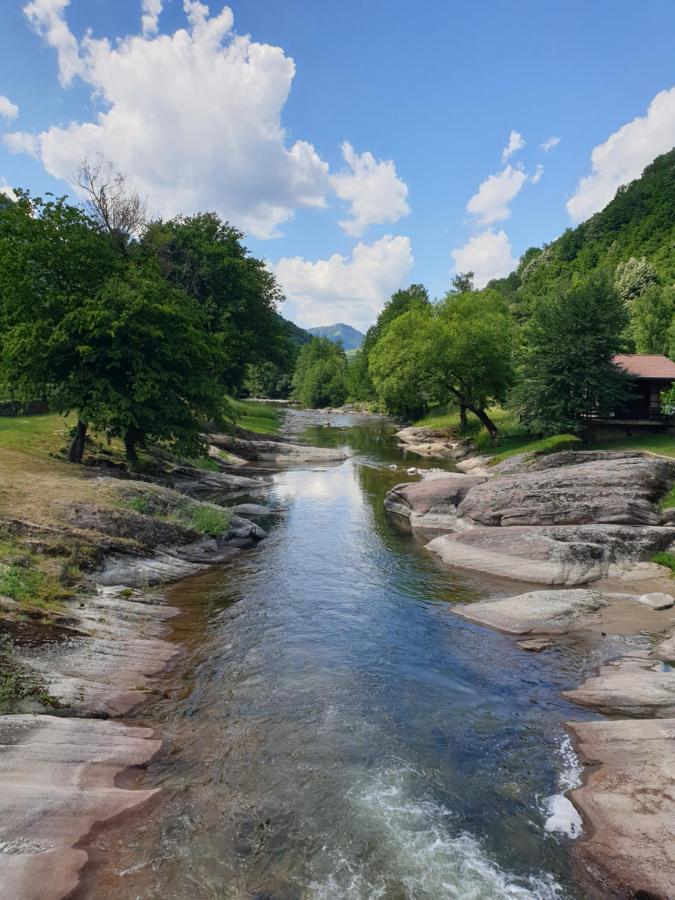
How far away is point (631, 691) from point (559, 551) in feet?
29.8

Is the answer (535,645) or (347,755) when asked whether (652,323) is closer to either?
(535,645)

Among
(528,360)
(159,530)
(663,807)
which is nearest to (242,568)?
(159,530)

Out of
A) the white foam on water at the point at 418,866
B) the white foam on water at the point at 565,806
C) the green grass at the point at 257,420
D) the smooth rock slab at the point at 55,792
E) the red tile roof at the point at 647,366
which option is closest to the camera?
the smooth rock slab at the point at 55,792

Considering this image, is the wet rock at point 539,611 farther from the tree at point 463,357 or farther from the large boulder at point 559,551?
the tree at point 463,357

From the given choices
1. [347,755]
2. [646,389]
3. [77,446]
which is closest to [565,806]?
[347,755]

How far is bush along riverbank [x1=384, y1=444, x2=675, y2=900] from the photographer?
775 cm

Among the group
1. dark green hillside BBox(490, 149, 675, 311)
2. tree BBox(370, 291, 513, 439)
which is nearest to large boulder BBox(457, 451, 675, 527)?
tree BBox(370, 291, 513, 439)

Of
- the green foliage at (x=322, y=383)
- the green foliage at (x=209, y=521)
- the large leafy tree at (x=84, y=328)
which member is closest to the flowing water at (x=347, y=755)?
the green foliage at (x=209, y=521)

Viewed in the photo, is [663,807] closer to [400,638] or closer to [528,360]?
[400,638]

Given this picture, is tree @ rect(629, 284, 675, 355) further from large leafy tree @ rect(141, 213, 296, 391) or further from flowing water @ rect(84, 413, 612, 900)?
flowing water @ rect(84, 413, 612, 900)

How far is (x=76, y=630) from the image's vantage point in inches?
485

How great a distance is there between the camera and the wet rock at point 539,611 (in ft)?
50.6

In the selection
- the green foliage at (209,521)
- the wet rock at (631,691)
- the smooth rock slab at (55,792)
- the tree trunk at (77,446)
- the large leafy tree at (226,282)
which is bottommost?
the wet rock at (631,691)

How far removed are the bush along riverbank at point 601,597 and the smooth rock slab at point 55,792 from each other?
679 centimetres
